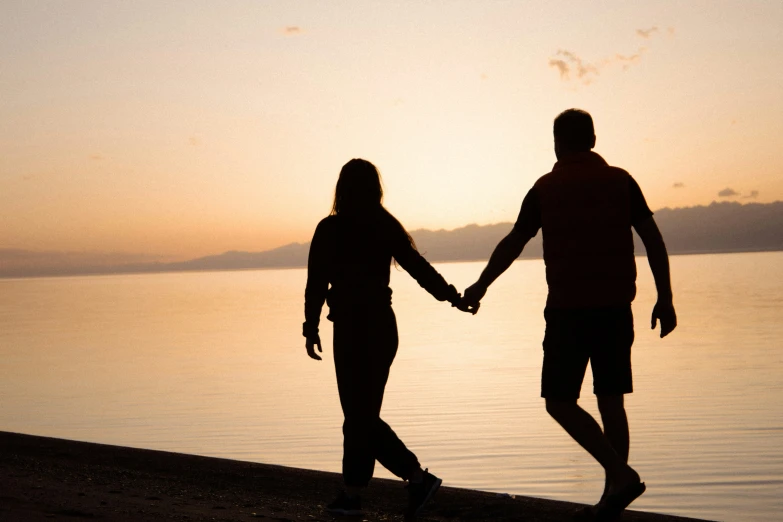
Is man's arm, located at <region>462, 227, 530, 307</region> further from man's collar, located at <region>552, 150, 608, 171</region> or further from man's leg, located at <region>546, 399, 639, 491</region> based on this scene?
man's leg, located at <region>546, 399, 639, 491</region>

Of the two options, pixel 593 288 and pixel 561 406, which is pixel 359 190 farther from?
pixel 561 406

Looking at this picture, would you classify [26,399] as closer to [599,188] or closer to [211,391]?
[211,391]

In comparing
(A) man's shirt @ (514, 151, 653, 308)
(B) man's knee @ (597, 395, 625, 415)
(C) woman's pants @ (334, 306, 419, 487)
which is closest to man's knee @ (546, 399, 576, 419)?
(B) man's knee @ (597, 395, 625, 415)

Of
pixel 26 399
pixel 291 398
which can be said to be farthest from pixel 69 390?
pixel 291 398

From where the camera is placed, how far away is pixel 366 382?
5.23 meters

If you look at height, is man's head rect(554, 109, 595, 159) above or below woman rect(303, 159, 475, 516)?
above

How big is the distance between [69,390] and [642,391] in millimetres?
10771

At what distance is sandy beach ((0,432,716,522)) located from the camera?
5.17m

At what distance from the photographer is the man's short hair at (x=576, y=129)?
474cm

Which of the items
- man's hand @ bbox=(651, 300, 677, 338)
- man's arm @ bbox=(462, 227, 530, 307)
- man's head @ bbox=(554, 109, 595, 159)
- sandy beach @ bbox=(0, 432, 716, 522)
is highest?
man's head @ bbox=(554, 109, 595, 159)

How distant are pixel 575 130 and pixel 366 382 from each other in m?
1.73

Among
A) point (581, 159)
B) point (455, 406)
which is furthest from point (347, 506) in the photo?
point (455, 406)

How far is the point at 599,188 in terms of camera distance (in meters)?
4.62

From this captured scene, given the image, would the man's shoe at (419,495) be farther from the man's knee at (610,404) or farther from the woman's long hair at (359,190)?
the woman's long hair at (359,190)
